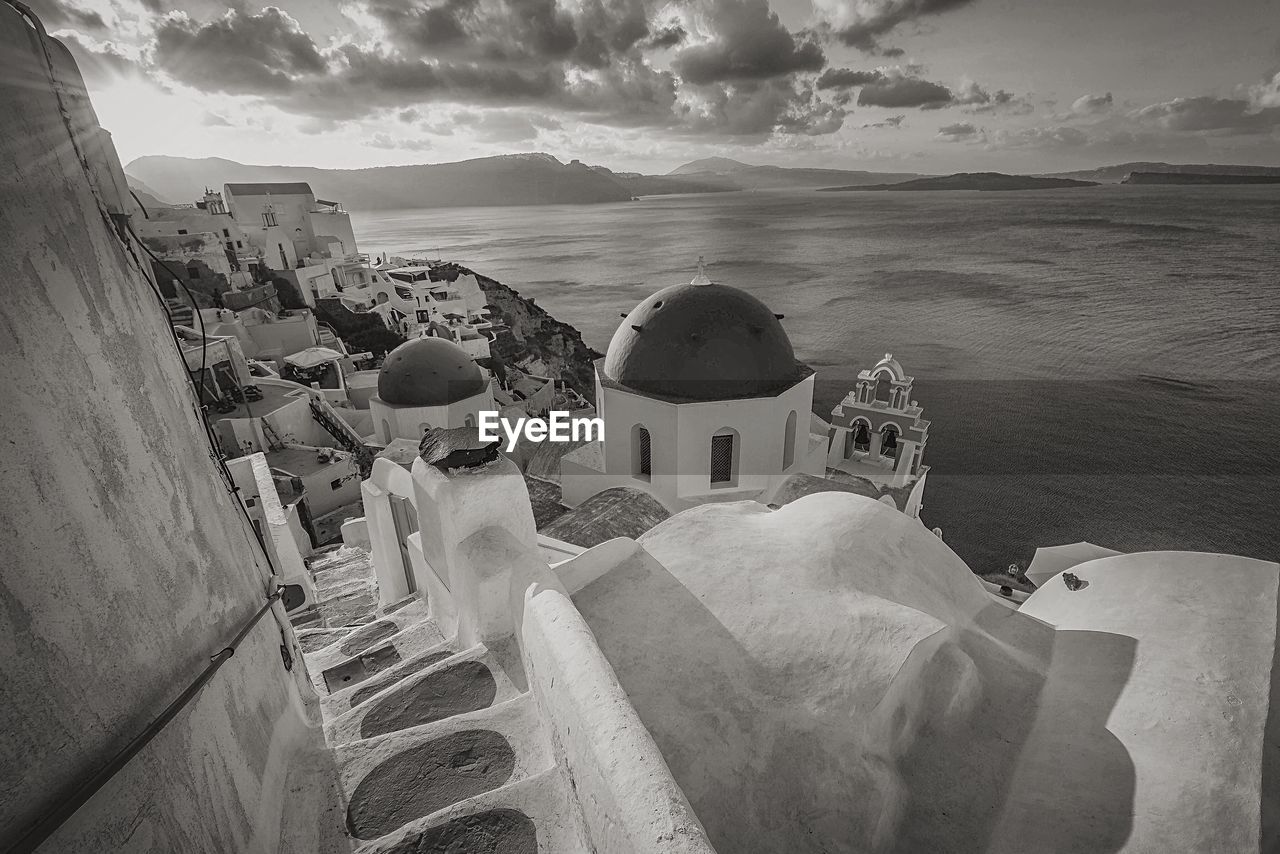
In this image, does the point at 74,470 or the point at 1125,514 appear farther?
the point at 1125,514

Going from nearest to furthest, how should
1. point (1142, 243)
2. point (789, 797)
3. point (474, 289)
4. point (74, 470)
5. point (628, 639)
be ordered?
1. point (74, 470)
2. point (789, 797)
3. point (628, 639)
4. point (474, 289)
5. point (1142, 243)

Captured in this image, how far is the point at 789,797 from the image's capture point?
11.4 ft

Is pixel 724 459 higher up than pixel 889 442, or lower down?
higher up

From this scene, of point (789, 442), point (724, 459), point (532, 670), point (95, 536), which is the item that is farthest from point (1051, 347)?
point (95, 536)

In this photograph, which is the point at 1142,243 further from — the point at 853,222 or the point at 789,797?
the point at 789,797

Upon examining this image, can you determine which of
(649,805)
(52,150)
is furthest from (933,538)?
(52,150)

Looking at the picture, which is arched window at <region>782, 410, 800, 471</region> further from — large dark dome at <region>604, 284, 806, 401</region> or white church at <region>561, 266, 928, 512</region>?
large dark dome at <region>604, 284, 806, 401</region>

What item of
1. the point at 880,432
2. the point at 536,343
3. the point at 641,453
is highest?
the point at 641,453

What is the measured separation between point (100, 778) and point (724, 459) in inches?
466

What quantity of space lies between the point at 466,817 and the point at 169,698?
6.46ft

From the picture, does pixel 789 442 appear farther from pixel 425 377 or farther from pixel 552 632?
pixel 425 377

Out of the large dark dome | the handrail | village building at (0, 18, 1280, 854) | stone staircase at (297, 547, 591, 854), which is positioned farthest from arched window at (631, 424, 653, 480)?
the handrail

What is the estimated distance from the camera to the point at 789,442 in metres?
14.0

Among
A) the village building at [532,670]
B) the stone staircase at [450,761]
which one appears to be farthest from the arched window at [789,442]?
the stone staircase at [450,761]
